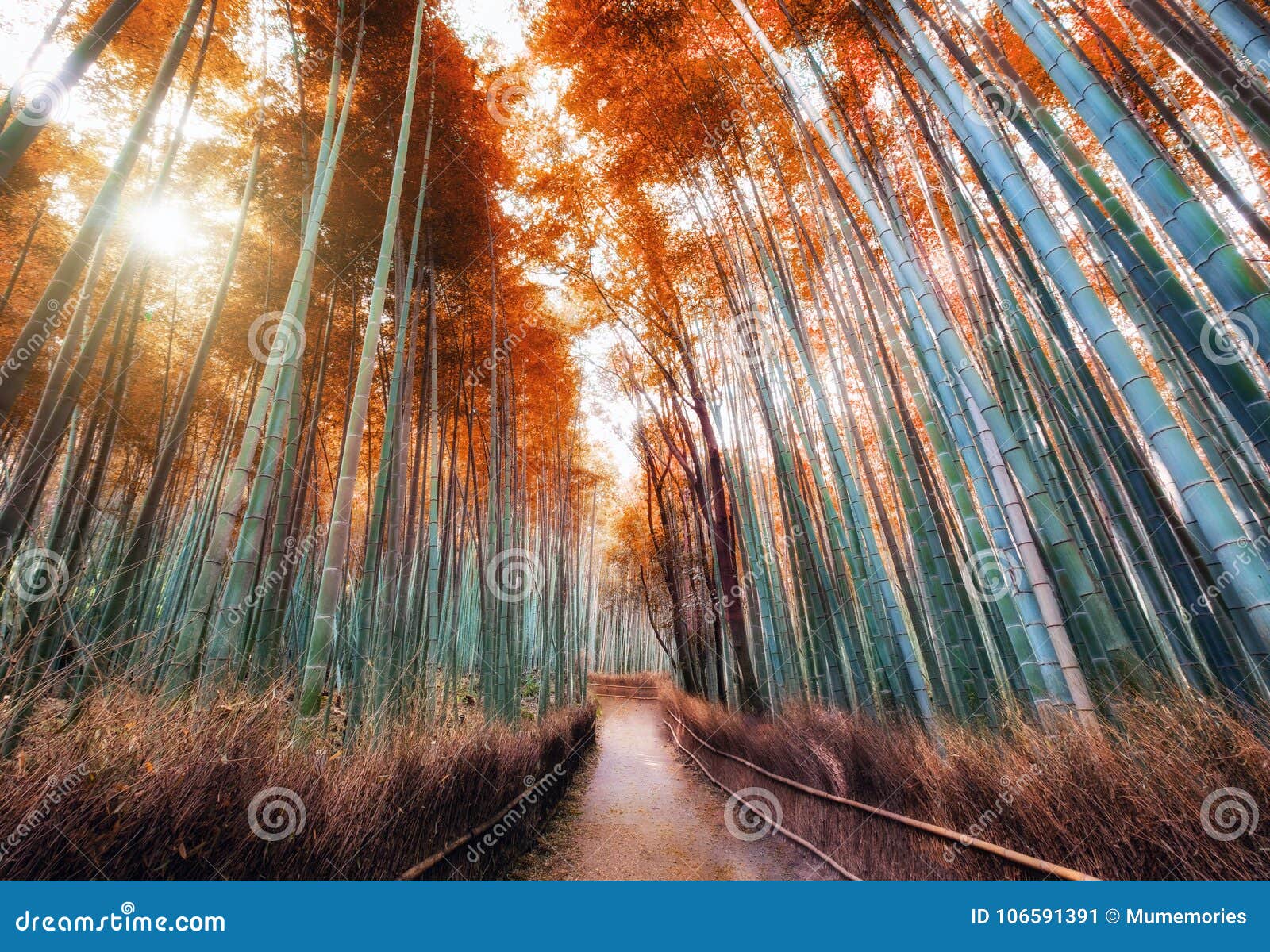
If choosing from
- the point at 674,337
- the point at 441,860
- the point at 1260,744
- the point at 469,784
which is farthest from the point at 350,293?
the point at 1260,744

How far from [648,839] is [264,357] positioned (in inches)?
177

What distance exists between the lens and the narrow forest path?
2.71 metres

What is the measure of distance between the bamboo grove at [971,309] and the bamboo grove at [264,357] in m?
1.52

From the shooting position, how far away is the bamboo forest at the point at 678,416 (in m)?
1.31

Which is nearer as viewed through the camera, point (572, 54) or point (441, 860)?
point (441, 860)

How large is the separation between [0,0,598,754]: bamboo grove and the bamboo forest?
0.03 meters

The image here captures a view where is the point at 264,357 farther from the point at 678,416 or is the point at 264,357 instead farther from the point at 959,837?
the point at 959,837

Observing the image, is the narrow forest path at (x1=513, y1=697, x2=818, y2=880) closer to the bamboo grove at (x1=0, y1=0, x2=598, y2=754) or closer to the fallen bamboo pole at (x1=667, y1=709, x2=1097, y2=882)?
the fallen bamboo pole at (x1=667, y1=709, x2=1097, y2=882)

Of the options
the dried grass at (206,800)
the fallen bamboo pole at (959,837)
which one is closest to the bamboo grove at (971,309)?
the fallen bamboo pole at (959,837)

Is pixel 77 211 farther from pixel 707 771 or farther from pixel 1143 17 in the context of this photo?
pixel 707 771

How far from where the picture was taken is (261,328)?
4113mm

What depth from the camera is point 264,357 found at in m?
3.80

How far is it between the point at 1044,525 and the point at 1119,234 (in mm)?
1058

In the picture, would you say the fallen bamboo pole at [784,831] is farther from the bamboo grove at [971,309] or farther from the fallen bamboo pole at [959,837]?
the bamboo grove at [971,309]
